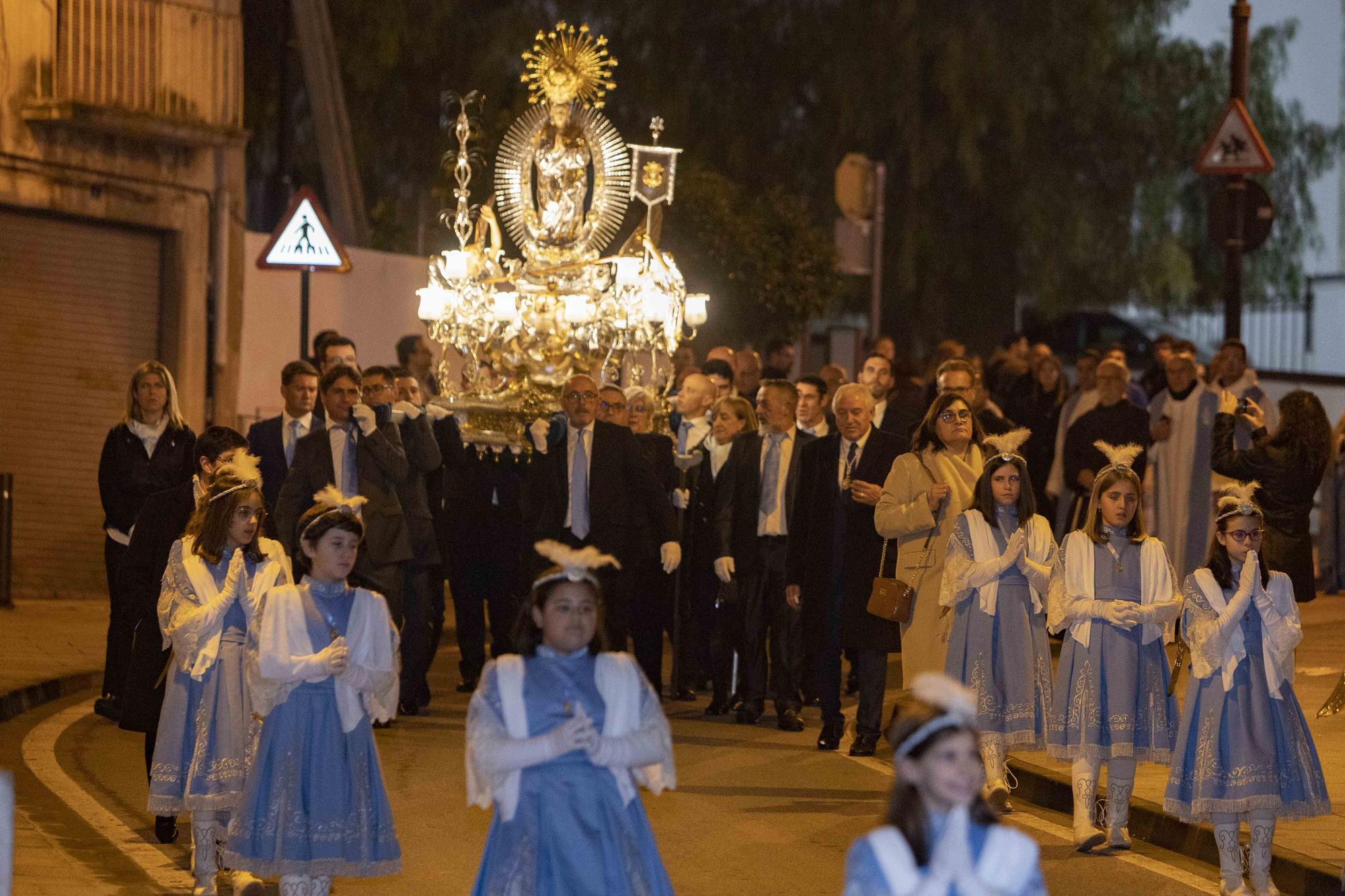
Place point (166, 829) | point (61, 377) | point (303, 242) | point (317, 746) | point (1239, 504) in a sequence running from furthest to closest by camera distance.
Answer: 1. point (61, 377)
2. point (303, 242)
3. point (166, 829)
4. point (1239, 504)
5. point (317, 746)

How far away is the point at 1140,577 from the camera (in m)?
9.05

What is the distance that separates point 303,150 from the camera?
2788 centimetres

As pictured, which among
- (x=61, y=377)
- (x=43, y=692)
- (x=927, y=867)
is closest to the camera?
(x=927, y=867)

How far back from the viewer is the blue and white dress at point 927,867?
4.70m

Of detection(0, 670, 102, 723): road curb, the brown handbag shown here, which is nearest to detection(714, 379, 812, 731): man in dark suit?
the brown handbag

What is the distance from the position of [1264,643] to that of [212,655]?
4096 mm

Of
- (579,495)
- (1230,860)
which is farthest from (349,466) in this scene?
(1230,860)

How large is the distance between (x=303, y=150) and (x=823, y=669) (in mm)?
17826

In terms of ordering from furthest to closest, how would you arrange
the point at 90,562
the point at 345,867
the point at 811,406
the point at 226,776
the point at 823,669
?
the point at 90,562 < the point at 811,406 < the point at 823,669 < the point at 226,776 < the point at 345,867

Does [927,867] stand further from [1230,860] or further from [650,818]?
[650,818]

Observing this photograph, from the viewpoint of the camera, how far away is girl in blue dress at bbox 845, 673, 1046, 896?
15.4 ft

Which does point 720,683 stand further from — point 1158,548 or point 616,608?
point 1158,548

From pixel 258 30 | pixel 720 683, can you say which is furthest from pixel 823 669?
pixel 258 30

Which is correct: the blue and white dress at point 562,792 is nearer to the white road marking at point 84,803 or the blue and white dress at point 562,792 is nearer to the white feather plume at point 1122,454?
the white road marking at point 84,803
